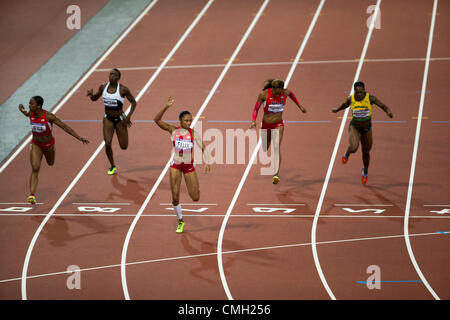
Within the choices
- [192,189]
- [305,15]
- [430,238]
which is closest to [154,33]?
[305,15]

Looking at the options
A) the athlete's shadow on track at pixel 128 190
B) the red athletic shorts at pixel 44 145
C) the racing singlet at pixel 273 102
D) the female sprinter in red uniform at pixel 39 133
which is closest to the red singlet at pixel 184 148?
the athlete's shadow on track at pixel 128 190

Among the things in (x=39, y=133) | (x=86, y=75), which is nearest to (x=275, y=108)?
(x=39, y=133)

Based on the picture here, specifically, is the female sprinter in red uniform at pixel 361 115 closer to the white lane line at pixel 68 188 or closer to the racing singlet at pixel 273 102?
the racing singlet at pixel 273 102

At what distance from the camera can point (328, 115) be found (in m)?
18.4

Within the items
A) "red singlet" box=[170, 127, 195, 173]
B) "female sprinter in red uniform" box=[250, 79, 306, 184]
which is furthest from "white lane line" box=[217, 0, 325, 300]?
"red singlet" box=[170, 127, 195, 173]

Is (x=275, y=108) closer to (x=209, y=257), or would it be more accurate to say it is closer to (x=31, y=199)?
(x=209, y=257)

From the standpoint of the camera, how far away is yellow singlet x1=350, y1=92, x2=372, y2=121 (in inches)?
569

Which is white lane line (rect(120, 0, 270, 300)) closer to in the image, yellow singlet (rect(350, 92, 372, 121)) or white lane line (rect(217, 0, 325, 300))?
white lane line (rect(217, 0, 325, 300))

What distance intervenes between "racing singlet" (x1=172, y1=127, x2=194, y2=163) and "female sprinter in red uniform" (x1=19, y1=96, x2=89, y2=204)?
227cm

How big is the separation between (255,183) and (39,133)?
14.4 ft

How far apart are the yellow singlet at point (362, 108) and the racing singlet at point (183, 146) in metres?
3.65

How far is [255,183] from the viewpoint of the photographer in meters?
15.3

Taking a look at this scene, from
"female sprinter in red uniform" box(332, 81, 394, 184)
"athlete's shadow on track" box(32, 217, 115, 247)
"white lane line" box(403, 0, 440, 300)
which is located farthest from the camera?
"female sprinter in red uniform" box(332, 81, 394, 184)

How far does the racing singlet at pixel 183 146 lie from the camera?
1254 cm
